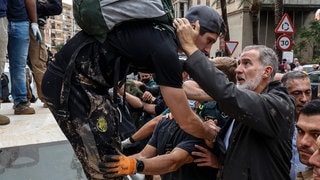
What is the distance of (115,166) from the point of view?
6.22ft

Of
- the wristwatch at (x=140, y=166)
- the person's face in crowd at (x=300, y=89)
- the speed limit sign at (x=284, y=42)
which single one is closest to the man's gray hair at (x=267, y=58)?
the wristwatch at (x=140, y=166)

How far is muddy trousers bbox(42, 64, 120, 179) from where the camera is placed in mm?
1893

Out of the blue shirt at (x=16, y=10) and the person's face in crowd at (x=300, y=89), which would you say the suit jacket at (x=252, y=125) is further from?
the blue shirt at (x=16, y=10)

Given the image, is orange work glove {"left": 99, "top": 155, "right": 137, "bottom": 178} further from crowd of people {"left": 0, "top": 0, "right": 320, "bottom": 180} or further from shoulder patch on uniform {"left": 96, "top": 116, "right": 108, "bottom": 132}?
shoulder patch on uniform {"left": 96, "top": 116, "right": 108, "bottom": 132}

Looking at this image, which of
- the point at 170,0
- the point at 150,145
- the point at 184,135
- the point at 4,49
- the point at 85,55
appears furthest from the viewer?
the point at 4,49

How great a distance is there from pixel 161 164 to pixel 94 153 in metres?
0.57

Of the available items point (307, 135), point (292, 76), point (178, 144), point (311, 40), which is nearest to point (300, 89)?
point (292, 76)

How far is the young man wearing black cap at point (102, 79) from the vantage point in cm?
181

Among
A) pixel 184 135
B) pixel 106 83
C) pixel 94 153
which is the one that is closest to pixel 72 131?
pixel 94 153

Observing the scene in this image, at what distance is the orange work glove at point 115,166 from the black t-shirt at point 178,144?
0.68 meters

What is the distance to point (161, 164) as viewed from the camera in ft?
7.74

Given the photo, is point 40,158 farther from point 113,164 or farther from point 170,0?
point 170,0

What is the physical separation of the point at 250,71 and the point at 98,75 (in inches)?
38.7

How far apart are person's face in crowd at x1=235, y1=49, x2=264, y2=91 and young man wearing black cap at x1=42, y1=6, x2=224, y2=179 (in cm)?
52
